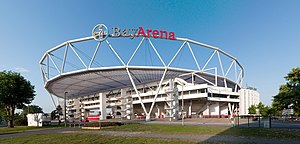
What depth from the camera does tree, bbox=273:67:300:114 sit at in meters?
28.3

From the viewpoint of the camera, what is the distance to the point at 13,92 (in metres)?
39.5

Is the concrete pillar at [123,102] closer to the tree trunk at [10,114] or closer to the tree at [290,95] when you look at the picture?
the tree trunk at [10,114]

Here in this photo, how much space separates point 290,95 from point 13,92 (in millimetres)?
48880

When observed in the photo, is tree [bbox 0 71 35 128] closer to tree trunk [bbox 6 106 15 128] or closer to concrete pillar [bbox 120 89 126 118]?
tree trunk [bbox 6 106 15 128]

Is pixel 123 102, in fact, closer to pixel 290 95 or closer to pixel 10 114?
pixel 10 114

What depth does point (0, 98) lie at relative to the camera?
3738cm

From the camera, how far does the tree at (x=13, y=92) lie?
125 feet

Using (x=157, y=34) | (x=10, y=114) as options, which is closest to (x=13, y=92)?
(x=10, y=114)

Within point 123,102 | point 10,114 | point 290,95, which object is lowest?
point 123,102

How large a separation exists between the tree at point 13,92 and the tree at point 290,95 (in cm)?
4690

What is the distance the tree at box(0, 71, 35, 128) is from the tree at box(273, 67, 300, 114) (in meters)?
46.9

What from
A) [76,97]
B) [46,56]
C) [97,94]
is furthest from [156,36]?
[76,97]

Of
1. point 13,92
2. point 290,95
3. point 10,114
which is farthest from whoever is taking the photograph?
point 10,114

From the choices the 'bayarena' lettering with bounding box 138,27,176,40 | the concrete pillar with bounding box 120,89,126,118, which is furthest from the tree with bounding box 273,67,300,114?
the concrete pillar with bounding box 120,89,126,118
